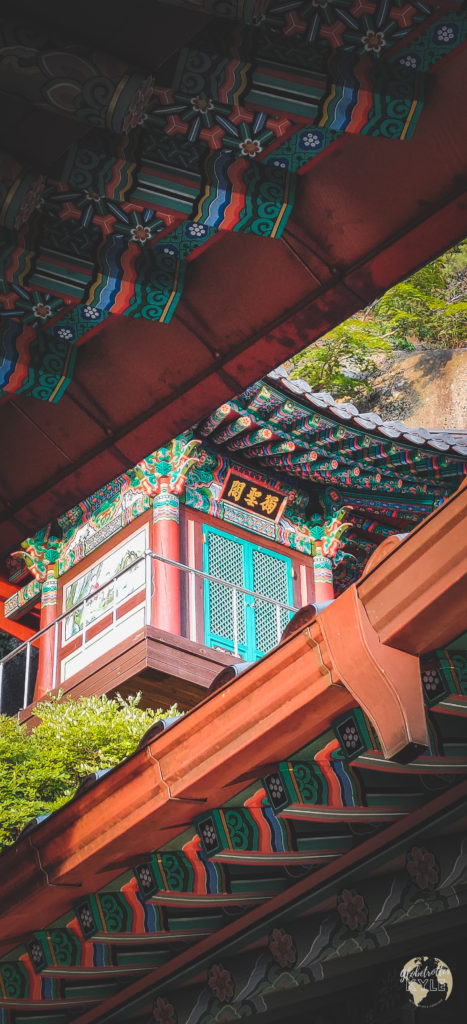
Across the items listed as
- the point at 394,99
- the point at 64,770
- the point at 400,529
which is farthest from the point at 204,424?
the point at 394,99

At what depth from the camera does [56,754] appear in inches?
385

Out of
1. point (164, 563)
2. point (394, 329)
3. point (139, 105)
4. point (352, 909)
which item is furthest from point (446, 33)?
point (394, 329)

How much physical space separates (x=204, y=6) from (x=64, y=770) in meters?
7.12

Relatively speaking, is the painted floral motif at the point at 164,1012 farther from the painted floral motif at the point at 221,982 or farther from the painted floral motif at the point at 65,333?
the painted floral motif at the point at 65,333

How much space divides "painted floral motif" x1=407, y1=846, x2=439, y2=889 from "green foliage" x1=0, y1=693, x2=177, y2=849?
16.5ft

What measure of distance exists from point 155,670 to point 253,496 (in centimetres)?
330

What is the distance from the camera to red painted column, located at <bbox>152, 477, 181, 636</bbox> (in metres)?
13.3

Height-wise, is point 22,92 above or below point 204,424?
below

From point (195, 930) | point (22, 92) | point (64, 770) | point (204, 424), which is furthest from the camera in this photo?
point (204, 424)

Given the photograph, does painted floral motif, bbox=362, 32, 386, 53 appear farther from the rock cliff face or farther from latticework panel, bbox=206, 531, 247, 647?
the rock cliff face

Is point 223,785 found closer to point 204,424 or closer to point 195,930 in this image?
point 195,930

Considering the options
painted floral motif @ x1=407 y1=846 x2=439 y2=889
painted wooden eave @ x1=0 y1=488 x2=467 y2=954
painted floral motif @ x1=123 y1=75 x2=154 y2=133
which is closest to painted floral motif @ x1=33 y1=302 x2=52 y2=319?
painted floral motif @ x1=123 y1=75 x2=154 y2=133

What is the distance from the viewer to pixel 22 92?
4.09 meters

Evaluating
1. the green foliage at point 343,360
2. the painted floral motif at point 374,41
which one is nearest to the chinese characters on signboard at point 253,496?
the green foliage at point 343,360
